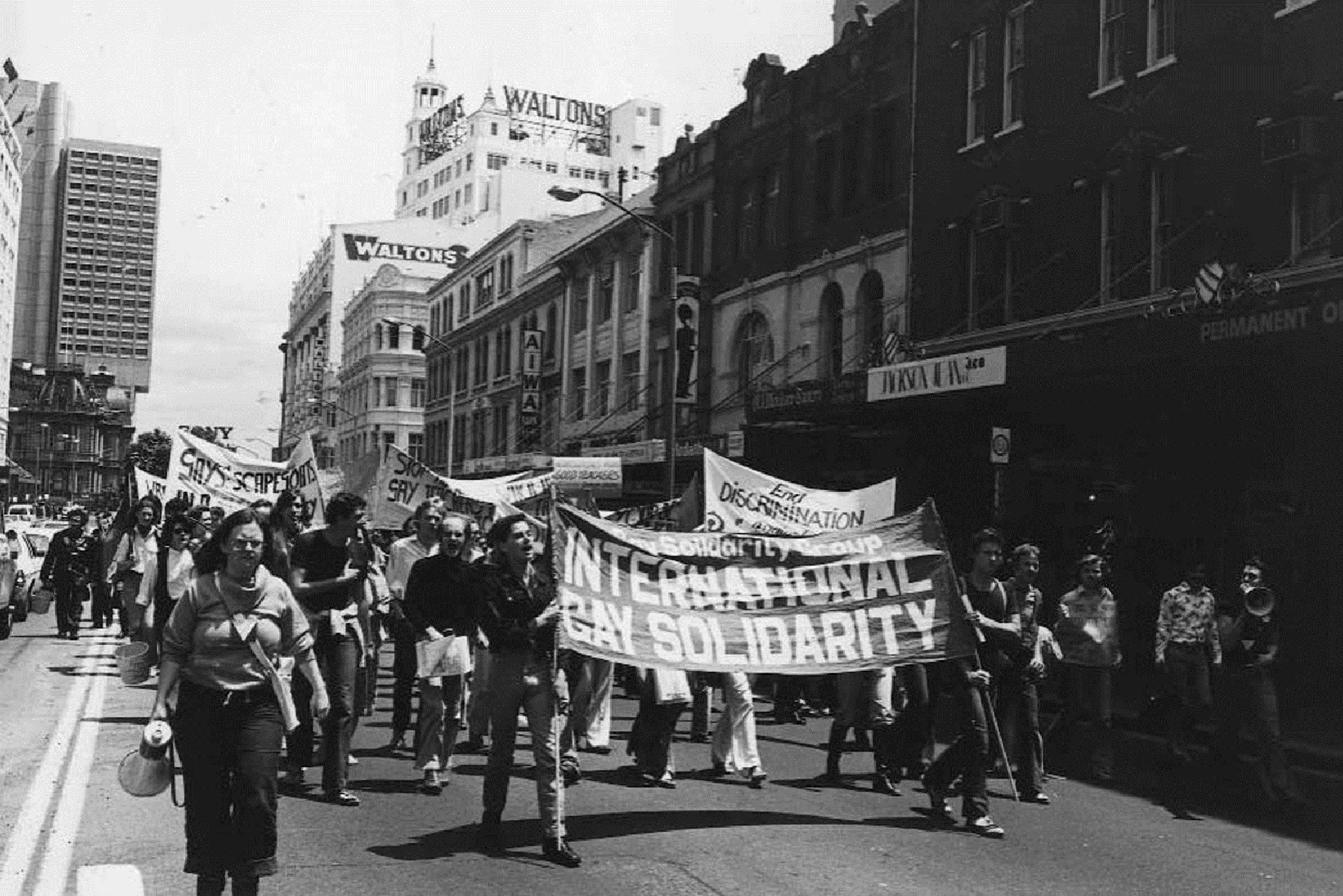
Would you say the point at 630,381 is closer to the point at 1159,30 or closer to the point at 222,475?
the point at 1159,30

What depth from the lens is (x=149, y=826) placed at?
7.62 meters

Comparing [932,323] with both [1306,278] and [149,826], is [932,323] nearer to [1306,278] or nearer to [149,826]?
[1306,278]

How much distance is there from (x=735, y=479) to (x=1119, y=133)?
11078 mm

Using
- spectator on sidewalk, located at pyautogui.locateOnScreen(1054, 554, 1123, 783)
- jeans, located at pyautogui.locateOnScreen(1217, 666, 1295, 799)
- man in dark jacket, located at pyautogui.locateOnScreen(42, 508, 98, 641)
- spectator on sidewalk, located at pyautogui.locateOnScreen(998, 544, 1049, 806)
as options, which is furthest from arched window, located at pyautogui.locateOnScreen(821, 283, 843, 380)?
spectator on sidewalk, located at pyautogui.locateOnScreen(998, 544, 1049, 806)

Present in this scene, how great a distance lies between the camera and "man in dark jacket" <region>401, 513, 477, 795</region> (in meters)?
8.77

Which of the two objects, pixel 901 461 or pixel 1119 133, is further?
pixel 901 461

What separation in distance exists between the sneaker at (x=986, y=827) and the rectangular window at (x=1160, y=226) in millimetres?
13107

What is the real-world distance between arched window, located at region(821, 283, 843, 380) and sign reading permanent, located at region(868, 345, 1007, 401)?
28.3 feet

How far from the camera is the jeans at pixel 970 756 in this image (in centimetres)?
822

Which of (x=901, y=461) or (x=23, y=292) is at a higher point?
(x=23, y=292)

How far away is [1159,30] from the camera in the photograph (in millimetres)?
20266

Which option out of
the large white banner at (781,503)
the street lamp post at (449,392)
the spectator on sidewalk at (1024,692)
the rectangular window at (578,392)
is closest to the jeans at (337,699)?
the spectator on sidewalk at (1024,692)

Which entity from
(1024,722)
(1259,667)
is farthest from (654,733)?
(1259,667)

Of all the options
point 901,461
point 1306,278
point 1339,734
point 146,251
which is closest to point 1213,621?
point 1339,734
